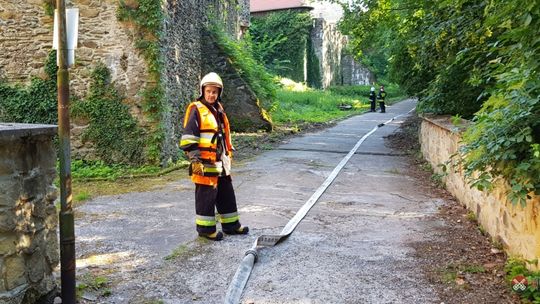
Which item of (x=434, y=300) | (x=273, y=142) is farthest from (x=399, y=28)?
(x=434, y=300)

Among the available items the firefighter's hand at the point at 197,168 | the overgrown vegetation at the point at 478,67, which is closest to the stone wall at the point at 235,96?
the overgrown vegetation at the point at 478,67

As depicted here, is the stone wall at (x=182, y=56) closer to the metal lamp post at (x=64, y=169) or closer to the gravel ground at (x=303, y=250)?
the gravel ground at (x=303, y=250)

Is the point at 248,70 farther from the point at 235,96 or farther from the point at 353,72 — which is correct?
the point at 353,72

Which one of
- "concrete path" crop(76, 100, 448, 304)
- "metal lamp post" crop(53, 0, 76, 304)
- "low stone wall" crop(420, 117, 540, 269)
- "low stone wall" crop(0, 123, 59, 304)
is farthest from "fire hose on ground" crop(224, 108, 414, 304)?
"low stone wall" crop(420, 117, 540, 269)

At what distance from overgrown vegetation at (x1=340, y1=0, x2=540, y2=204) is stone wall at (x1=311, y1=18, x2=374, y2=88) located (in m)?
23.3

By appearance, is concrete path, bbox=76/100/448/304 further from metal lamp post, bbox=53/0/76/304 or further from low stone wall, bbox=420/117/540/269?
low stone wall, bbox=420/117/540/269

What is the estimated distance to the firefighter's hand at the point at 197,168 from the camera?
5.71 meters

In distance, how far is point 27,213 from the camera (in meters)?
3.63

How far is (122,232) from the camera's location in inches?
243

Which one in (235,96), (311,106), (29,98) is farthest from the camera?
(311,106)

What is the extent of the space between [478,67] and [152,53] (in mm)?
6077

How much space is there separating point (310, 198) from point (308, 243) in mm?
2270

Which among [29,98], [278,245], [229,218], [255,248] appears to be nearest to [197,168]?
[229,218]

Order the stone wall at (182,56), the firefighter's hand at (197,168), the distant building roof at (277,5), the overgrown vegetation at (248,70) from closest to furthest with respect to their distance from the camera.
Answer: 1. the firefighter's hand at (197,168)
2. the stone wall at (182,56)
3. the overgrown vegetation at (248,70)
4. the distant building roof at (277,5)
